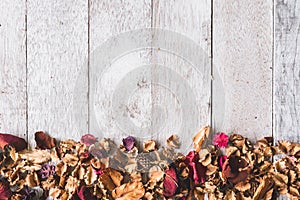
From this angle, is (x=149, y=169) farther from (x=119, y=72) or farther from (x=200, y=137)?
(x=119, y=72)

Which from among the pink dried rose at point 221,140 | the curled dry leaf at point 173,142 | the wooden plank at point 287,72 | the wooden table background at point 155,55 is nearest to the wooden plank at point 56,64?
the wooden table background at point 155,55

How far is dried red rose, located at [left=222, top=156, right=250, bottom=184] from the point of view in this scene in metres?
1.33

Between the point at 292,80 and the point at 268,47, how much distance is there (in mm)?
110

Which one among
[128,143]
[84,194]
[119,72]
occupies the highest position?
[119,72]

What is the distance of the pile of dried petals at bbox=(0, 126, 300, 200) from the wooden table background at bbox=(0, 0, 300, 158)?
4 centimetres

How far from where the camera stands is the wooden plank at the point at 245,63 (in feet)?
4.42

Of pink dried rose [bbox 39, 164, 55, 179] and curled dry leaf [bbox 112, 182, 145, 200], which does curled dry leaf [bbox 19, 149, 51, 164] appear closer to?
pink dried rose [bbox 39, 164, 55, 179]

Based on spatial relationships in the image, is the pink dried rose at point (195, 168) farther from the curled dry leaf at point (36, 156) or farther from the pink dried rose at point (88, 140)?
the curled dry leaf at point (36, 156)

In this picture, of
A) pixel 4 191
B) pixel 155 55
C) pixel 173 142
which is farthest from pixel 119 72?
pixel 4 191

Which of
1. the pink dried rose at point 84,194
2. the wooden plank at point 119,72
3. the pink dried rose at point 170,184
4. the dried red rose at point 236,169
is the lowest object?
the pink dried rose at point 84,194

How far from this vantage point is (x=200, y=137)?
1.35 metres

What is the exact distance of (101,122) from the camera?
1381 mm

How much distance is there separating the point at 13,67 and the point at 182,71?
0.47m

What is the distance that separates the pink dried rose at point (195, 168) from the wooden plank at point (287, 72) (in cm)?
22
